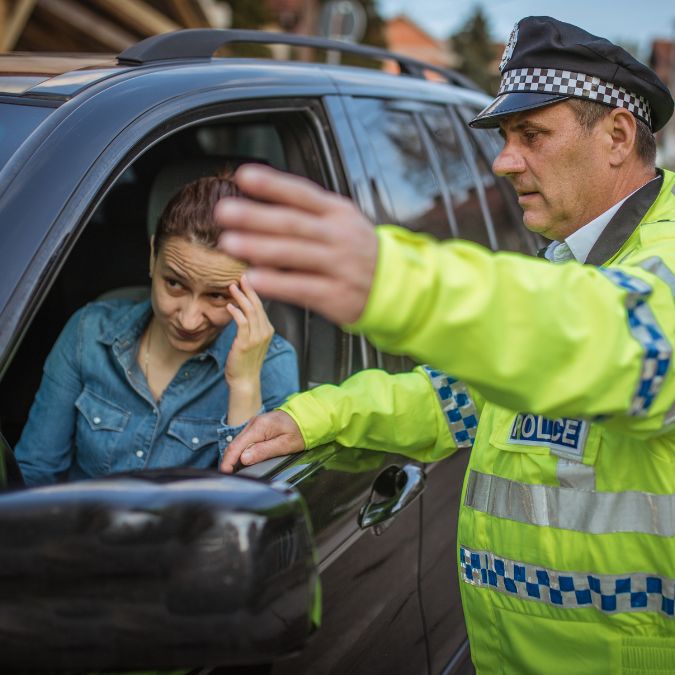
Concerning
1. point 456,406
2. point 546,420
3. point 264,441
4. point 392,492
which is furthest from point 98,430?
point 546,420

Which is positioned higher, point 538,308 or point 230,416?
point 538,308

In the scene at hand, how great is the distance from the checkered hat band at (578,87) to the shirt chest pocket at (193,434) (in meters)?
1.03

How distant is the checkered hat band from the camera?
5.78ft

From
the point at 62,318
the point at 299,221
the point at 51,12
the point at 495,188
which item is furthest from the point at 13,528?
the point at 51,12

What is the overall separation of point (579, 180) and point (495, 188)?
1.72 m

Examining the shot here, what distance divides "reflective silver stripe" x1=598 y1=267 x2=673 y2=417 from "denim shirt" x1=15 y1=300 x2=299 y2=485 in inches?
41.0

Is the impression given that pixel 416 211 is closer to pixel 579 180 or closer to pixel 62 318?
pixel 579 180

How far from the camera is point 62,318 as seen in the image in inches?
109

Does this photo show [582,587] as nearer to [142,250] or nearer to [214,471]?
[214,471]

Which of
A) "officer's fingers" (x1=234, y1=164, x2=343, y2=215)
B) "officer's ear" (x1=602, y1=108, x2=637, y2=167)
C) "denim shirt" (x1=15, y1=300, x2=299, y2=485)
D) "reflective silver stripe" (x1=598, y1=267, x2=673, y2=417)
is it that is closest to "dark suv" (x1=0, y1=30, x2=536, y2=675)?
"denim shirt" (x1=15, y1=300, x2=299, y2=485)

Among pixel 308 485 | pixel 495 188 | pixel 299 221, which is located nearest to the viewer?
pixel 299 221

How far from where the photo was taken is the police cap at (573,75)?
5.78 feet

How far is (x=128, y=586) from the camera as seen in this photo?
1.06 m

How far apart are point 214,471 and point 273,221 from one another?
0.40 meters
